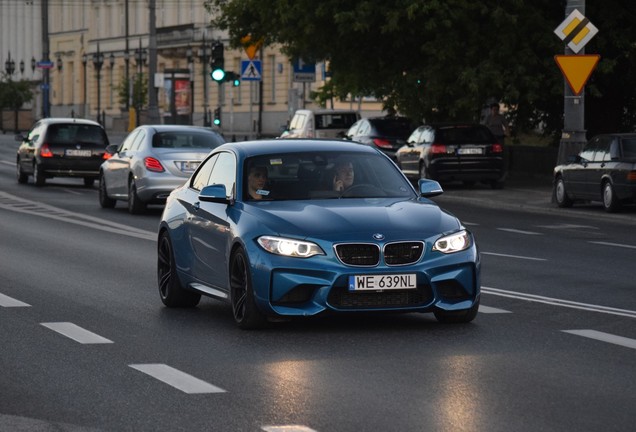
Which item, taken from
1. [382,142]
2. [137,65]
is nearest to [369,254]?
[382,142]

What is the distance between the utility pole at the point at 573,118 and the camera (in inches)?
1230

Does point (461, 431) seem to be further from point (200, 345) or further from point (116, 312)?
point (116, 312)

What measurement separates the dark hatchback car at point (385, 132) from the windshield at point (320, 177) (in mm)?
30073

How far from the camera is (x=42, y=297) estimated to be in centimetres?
1464

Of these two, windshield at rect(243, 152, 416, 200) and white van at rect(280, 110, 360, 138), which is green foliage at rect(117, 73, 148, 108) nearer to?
white van at rect(280, 110, 360, 138)

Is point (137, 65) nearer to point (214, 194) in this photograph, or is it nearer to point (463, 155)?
point (463, 155)

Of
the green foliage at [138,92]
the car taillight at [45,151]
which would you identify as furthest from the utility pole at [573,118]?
the green foliage at [138,92]

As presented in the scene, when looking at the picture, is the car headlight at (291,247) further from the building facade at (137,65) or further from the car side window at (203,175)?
the building facade at (137,65)

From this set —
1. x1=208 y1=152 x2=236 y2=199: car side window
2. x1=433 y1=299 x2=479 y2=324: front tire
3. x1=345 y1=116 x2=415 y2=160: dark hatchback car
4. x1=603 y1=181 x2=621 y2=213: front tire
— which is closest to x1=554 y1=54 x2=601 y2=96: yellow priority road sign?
x1=603 y1=181 x2=621 y2=213: front tire

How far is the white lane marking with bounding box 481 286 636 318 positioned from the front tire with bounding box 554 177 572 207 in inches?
633

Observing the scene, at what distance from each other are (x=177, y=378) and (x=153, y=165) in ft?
61.2

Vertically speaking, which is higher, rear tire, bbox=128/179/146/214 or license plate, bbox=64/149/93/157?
rear tire, bbox=128/179/146/214

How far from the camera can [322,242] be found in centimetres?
1162

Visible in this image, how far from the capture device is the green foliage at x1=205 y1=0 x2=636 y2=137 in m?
37.2
